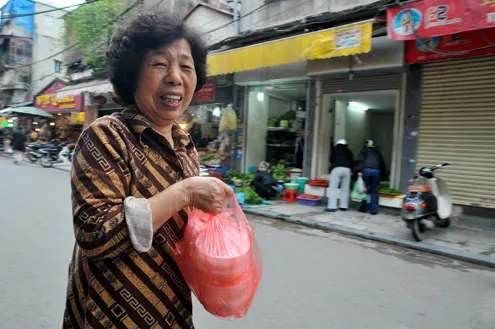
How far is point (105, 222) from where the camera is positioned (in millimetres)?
→ 917

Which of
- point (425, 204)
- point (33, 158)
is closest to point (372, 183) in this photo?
point (425, 204)

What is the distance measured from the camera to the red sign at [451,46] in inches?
253

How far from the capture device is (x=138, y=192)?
1046mm

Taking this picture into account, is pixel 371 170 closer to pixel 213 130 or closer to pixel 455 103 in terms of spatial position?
pixel 455 103

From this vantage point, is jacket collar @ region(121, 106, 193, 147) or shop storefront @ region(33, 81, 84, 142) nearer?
jacket collar @ region(121, 106, 193, 147)

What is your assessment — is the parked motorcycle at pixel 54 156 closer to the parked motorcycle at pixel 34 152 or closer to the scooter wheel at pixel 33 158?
the parked motorcycle at pixel 34 152

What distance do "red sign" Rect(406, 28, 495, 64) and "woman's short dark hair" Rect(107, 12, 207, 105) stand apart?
6906 millimetres

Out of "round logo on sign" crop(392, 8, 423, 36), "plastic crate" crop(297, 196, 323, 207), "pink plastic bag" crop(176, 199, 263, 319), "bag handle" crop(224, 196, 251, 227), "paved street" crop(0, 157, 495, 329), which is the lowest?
"paved street" crop(0, 157, 495, 329)

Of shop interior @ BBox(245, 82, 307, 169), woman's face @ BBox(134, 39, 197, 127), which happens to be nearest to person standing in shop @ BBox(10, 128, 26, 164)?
shop interior @ BBox(245, 82, 307, 169)

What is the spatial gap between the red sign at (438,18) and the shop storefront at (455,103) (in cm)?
2

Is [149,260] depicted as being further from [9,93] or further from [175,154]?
[9,93]

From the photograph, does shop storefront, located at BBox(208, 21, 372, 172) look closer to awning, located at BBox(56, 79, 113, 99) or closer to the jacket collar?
awning, located at BBox(56, 79, 113, 99)

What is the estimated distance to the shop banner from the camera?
1781 cm

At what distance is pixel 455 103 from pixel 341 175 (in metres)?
2.61
